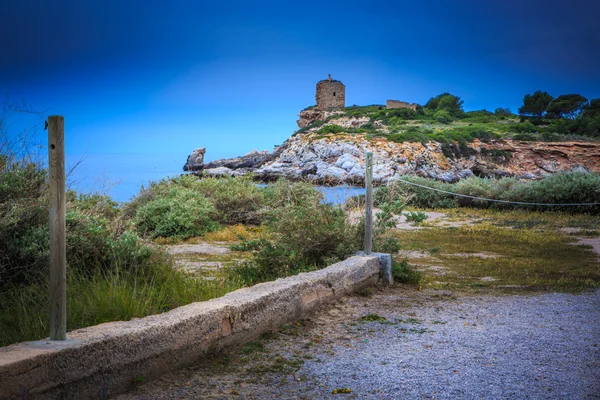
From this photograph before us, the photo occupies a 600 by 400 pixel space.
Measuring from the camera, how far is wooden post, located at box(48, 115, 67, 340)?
10.2ft

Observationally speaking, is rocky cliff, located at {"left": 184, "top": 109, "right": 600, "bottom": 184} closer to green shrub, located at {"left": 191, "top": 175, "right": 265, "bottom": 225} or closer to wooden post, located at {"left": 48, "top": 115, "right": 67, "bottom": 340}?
green shrub, located at {"left": 191, "top": 175, "right": 265, "bottom": 225}

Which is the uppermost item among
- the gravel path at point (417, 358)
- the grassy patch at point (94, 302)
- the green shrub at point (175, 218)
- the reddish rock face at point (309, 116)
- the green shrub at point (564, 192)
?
the reddish rock face at point (309, 116)

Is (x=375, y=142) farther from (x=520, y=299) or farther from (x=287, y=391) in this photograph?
(x=287, y=391)

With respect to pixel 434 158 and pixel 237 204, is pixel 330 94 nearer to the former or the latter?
pixel 434 158

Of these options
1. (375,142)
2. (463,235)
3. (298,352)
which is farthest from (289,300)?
(375,142)

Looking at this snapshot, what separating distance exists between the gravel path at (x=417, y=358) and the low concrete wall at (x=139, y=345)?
125 millimetres

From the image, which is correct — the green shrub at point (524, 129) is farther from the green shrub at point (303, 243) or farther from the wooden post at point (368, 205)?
the wooden post at point (368, 205)

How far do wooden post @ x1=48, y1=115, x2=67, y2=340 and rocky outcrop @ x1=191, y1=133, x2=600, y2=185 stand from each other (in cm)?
2863

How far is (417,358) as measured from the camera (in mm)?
3891

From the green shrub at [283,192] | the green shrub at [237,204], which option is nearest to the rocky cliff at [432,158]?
the green shrub at [283,192]

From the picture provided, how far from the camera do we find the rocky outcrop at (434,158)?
32.9 meters

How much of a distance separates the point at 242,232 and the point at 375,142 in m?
25.0

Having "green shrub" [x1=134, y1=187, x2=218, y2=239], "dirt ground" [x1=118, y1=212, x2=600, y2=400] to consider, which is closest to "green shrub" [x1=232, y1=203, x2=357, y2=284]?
"dirt ground" [x1=118, y1=212, x2=600, y2=400]

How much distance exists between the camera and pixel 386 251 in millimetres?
6992
